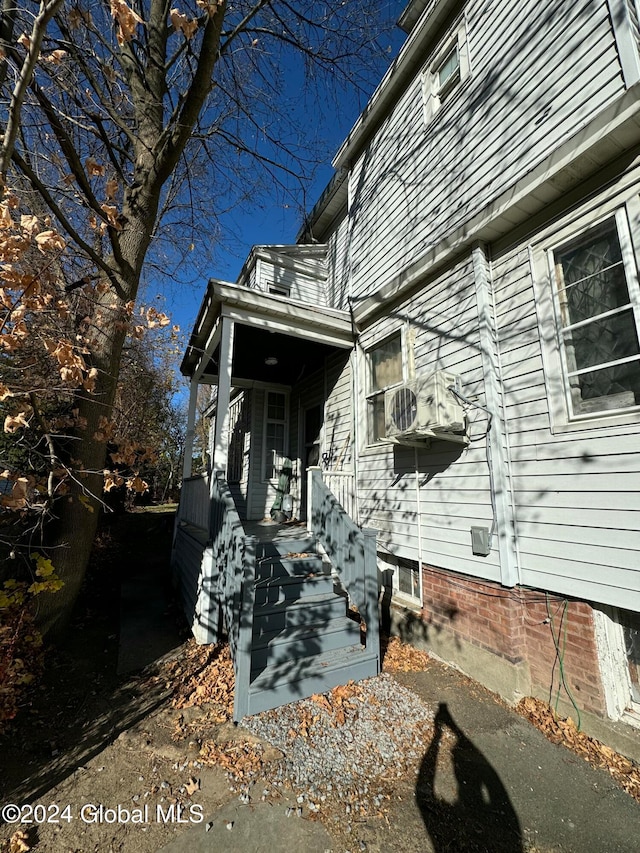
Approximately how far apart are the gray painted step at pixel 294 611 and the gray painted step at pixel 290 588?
0.06 meters

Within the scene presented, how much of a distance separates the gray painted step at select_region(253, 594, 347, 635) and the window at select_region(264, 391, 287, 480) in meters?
4.26

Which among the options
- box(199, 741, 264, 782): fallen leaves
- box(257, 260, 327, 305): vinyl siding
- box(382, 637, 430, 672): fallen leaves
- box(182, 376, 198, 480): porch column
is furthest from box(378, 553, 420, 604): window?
box(257, 260, 327, 305): vinyl siding

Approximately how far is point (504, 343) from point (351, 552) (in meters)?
2.93

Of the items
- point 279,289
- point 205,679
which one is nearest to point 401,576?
point 205,679

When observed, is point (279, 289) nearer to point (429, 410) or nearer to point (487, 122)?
point (487, 122)

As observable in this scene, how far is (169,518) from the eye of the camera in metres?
12.5

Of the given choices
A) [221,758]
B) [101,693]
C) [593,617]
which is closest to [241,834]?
[221,758]

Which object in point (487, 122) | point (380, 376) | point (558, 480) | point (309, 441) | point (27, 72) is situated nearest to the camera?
point (27, 72)

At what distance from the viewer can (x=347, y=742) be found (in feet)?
9.62

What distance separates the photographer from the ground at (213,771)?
2.21 metres

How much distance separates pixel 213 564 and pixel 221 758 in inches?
79.4

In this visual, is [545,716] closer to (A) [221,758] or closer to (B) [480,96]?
(A) [221,758]

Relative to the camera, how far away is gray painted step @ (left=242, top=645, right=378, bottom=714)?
10.7 ft

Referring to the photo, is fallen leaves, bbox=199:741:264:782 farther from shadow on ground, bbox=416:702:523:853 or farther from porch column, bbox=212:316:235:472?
porch column, bbox=212:316:235:472
